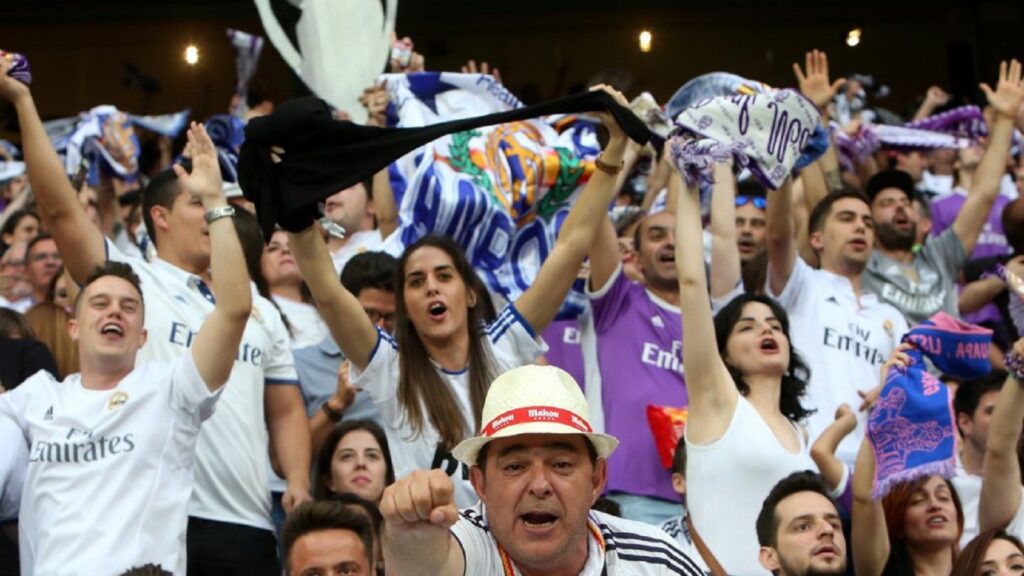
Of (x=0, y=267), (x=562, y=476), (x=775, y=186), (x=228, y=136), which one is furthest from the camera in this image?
(x=228, y=136)

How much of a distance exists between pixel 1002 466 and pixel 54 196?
3.63 metres

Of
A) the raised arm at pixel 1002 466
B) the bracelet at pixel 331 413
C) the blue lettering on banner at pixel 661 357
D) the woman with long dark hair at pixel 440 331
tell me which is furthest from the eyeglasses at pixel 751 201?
the bracelet at pixel 331 413

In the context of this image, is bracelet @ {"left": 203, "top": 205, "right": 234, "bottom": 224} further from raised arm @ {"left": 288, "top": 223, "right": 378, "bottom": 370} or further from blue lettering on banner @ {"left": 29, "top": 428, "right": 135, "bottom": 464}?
blue lettering on banner @ {"left": 29, "top": 428, "right": 135, "bottom": 464}

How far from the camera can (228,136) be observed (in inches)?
361

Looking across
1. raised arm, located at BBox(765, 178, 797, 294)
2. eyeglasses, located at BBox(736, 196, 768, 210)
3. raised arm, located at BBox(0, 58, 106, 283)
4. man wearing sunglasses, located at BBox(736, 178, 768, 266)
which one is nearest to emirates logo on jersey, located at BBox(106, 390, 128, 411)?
raised arm, located at BBox(0, 58, 106, 283)

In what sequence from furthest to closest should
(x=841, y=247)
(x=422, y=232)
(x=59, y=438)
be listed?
(x=841, y=247) → (x=422, y=232) → (x=59, y=438)

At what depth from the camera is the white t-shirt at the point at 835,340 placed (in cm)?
750

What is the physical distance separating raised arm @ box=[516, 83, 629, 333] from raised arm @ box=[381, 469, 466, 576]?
254 cm

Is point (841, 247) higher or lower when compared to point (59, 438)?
higher

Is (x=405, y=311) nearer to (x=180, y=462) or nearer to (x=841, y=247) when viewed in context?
(x=180, y=462)

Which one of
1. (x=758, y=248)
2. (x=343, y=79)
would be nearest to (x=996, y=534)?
(x=758, y=248)

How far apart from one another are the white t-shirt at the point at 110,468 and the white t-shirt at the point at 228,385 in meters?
0.36

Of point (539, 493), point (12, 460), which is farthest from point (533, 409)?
point (12, 460)

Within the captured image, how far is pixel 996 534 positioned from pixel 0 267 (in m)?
4.79
